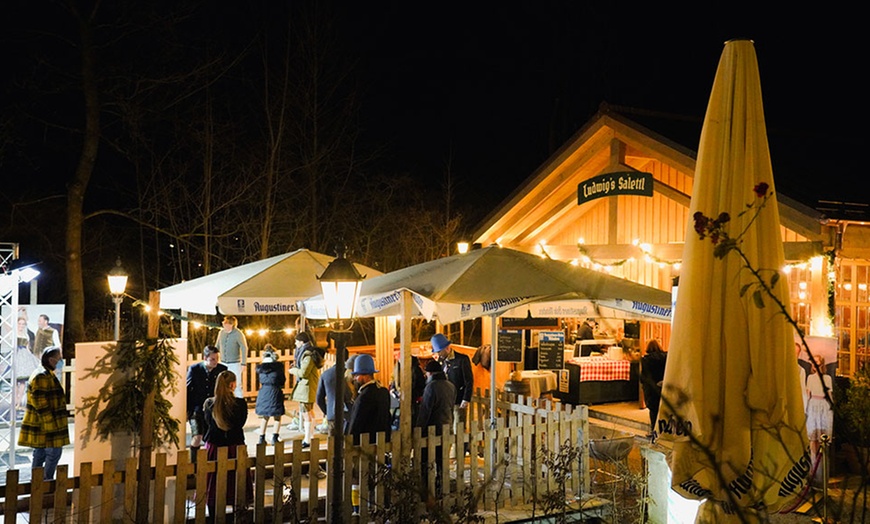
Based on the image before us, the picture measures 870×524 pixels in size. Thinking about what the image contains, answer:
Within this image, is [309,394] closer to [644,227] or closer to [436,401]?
[436,401]

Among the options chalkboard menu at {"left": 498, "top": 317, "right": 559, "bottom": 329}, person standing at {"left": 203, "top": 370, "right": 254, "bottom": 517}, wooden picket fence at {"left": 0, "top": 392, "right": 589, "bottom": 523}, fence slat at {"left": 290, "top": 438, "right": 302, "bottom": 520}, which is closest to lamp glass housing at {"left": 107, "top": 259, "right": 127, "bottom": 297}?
wooden picket fence at {"left": 0, "top": 392, "right": 589, "bottom": 523}

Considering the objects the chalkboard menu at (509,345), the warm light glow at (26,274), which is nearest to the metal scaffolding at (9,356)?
the warm light glow at (26,274)

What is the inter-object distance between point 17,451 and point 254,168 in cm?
1232

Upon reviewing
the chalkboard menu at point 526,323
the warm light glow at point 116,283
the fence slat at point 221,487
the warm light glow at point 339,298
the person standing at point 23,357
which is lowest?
the fence slat at point 221,487

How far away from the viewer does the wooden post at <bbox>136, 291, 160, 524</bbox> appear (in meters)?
6.15

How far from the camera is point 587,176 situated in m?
15.1

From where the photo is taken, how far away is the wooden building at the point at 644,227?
34.0 feet

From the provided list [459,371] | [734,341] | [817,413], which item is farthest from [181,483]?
[817,413]

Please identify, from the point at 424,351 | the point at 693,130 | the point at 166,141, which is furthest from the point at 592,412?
the point at 166,141

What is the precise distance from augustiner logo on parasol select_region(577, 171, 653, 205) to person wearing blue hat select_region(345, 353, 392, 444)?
23.9ft

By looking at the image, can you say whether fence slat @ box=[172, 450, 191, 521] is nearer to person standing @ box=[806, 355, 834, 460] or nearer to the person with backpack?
the person with backpack

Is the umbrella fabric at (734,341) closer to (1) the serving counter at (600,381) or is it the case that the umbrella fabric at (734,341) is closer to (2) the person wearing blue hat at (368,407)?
(2) the person wearing blue hat at (368,407)

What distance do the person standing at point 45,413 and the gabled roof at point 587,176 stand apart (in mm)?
9703

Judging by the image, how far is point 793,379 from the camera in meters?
4.17
